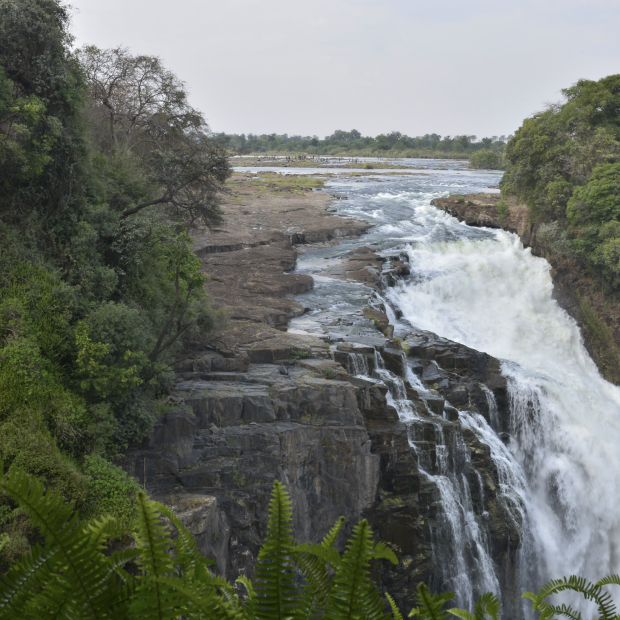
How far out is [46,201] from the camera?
43.5 feet

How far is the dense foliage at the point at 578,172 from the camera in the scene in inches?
987

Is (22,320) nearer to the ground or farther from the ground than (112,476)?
farther from the ground

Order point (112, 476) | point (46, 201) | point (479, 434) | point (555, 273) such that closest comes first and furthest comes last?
point (112, 476) → point (46, 201) → point (479, 434) → point (555, 273)

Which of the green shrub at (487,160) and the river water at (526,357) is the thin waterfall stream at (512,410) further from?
the green shrub at (487,160)

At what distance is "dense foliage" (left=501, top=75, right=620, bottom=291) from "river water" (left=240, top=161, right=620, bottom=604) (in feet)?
10.4

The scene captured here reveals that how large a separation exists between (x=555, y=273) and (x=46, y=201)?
26314 millimetres

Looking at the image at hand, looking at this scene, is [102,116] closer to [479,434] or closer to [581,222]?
[479,434]

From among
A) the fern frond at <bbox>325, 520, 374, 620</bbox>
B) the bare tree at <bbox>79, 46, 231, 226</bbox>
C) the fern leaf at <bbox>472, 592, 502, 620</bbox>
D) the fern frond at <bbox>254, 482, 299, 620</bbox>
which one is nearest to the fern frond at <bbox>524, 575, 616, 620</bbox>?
the fern leaf at <bbox>472, 592, 502, 620</bbox>

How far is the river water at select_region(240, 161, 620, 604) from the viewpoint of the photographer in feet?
57.1

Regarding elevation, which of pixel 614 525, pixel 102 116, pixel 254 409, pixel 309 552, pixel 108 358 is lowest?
pixel 614 525

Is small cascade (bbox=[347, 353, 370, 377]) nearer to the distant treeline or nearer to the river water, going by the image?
the river water

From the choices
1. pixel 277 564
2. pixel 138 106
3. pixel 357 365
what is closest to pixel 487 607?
pixel 277 564

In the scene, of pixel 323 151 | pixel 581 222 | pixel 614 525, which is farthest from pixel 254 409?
pixel 323 151

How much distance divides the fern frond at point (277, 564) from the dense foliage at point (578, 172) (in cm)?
2637
